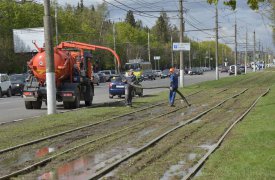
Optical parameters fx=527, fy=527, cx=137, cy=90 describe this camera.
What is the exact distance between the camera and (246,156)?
10.6 meters

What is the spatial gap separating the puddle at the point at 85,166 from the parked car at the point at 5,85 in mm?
27721

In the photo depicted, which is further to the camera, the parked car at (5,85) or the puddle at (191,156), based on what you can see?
the parked car at (5,85)

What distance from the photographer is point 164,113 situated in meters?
21.4

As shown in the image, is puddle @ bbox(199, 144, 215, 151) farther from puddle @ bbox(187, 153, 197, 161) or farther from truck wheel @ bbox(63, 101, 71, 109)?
truck wheel @ bbox(63, 101, 71, 109)

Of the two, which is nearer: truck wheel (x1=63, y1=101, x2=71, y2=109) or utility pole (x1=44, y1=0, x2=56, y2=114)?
utility pole (x1=44, y1=0, x2=56, y2=114)

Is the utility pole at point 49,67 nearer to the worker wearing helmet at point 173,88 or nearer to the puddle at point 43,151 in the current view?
the worker wearing helmet at point 173,88

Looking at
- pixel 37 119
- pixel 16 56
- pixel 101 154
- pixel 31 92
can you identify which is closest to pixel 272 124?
pixel 101 154

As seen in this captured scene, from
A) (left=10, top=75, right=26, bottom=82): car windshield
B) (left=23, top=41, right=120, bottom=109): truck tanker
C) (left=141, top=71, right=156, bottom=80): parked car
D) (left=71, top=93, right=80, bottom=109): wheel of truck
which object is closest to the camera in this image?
(left=23, top=41, right=120, bottom=109): truck tanker

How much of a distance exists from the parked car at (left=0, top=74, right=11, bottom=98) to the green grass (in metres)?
25.7

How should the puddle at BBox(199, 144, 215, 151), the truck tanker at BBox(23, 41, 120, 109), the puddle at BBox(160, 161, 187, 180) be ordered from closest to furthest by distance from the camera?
the puddle at BBox(160, 161, 187, 180)
the puddle at BBox(199, 144, 215, 151)
the truck tanker at BBox(23, 41, 120, 109)

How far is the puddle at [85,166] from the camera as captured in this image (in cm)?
923

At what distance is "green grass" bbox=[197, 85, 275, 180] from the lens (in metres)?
8.90

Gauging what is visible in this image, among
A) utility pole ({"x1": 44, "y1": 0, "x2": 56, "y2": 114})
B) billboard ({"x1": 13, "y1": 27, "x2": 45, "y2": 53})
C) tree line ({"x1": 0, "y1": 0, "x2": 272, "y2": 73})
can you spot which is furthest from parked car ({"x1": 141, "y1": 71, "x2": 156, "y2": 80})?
utility pole ({"x1": 44, "y1": 0, "x2": 56, "y2": 114})

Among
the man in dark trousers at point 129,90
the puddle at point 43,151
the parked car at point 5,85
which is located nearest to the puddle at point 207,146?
the puddle at point 43,151
